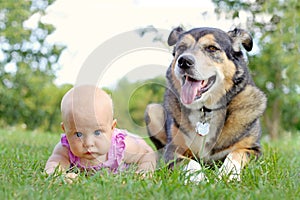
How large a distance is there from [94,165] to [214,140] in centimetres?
92

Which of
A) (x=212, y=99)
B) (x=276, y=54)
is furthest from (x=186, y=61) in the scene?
(x=276, y=54)

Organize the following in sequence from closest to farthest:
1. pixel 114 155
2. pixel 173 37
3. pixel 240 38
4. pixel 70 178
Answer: pixel 70 178 → pixel 114 155 → pixel 240 38 → pixel 173 37

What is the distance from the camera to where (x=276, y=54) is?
29.3ft

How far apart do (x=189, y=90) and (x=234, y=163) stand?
0.64m

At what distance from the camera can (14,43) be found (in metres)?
10.6

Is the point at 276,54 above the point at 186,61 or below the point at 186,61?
below

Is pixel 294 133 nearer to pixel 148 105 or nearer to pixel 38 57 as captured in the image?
pixel 38 57

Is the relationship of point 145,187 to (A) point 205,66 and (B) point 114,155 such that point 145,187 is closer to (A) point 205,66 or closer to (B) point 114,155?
(B) point 114,155

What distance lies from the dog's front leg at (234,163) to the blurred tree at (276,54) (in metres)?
3.26

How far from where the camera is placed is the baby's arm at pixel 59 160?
9.76 ft

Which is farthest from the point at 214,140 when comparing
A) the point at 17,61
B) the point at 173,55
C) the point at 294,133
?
the point at 17,61

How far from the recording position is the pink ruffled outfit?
312cm

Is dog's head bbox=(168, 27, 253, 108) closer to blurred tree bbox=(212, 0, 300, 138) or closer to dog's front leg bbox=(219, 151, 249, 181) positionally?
dog's front leg bbox=(219, 151, 249, 181)

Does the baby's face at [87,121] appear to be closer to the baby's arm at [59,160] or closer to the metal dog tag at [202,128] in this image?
the baby's arm at [59,160]
